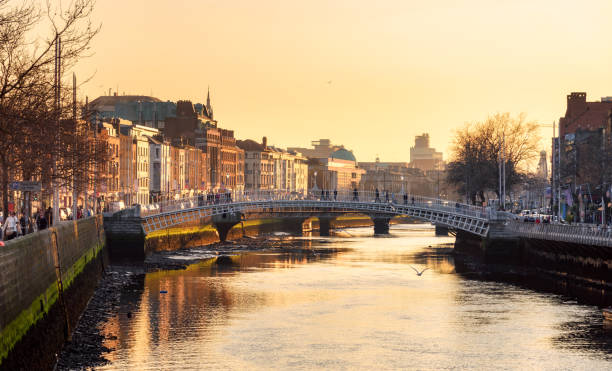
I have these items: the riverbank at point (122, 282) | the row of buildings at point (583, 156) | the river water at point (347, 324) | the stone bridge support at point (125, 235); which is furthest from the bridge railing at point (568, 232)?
the stone bridge support at point (125, 235)

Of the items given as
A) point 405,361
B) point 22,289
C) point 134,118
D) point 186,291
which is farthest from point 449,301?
point 134,118

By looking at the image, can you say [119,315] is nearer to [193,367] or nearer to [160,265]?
[193,367]

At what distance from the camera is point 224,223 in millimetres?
107188

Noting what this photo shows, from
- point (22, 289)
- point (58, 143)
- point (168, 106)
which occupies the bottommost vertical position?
point (22, 289)

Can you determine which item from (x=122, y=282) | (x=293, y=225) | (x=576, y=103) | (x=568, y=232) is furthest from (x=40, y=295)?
(x=293, y=225)

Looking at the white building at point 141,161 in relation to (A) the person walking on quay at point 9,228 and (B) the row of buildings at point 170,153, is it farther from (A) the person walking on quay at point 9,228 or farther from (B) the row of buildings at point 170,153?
(A) the person walking on quay at point 9,228

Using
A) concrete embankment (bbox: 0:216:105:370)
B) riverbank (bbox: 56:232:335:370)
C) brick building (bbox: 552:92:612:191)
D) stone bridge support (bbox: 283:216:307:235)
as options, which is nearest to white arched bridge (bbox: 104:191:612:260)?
riverbank (bbox: 56:232:335:370)

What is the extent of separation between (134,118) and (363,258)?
83391 mm

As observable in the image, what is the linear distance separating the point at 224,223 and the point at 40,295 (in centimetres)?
7513

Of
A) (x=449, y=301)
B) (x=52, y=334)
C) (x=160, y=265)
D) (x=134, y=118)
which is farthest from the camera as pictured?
(x=134, y=118)

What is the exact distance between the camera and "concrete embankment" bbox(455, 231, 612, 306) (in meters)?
53.1

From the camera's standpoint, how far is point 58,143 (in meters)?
44.4

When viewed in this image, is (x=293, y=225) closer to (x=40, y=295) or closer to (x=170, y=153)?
(x=170, y=153)

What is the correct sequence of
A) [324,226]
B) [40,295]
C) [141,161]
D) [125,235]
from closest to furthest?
[40,295]
[125,235]
[141,161]
[324,226]
